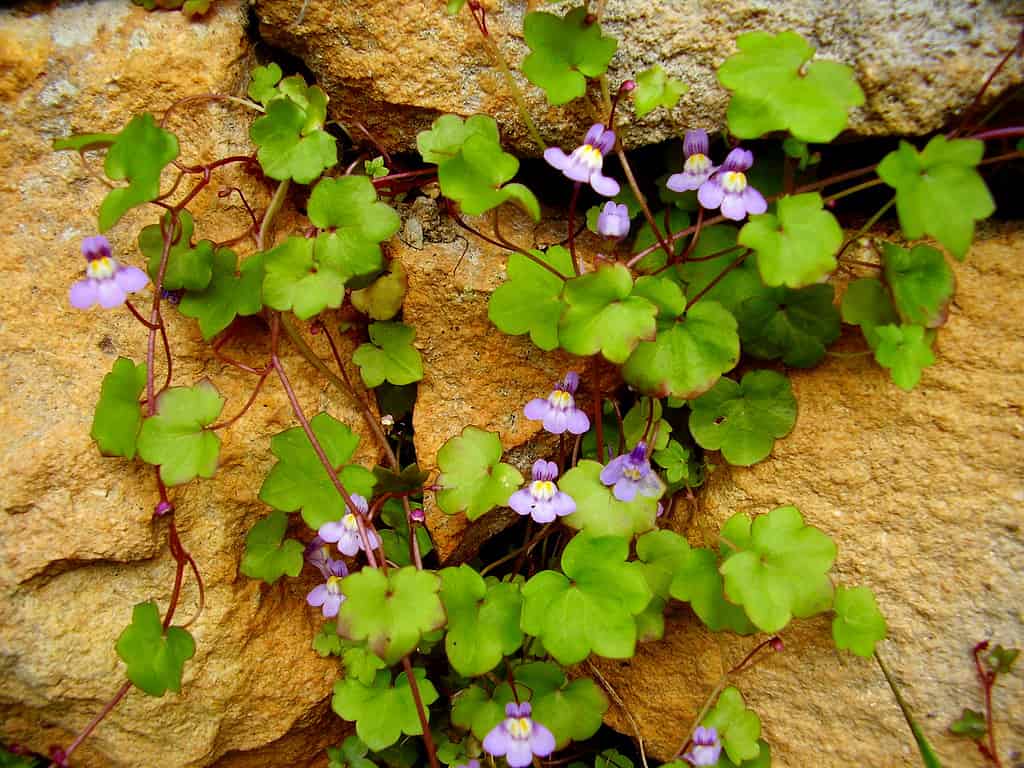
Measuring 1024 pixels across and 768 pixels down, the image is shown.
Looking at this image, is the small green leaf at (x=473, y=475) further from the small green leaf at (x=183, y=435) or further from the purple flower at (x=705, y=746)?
the purple flower at (x=705, y=746)

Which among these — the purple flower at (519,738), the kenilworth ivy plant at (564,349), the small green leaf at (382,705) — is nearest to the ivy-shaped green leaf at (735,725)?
the kenilworth ivy plant at (564,349)

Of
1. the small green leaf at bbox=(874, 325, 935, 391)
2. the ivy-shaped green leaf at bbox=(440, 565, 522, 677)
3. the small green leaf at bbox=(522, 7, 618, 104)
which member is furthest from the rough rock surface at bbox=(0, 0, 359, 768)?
the small green leaf at bbox=(874, 325, 935, 391)

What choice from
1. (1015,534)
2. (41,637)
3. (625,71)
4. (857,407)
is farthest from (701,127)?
(41,637)

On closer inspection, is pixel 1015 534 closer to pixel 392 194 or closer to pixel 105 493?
pixel 392 194

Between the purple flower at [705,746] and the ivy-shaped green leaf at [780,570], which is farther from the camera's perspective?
the purple flower at [705,746]

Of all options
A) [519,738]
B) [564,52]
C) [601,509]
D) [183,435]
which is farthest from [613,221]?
[519,738]

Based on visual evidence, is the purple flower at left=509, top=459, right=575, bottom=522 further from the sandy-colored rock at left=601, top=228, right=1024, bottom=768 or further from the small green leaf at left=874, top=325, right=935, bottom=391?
the small green leaf at left=874, top=325, right=935, bottom=391
